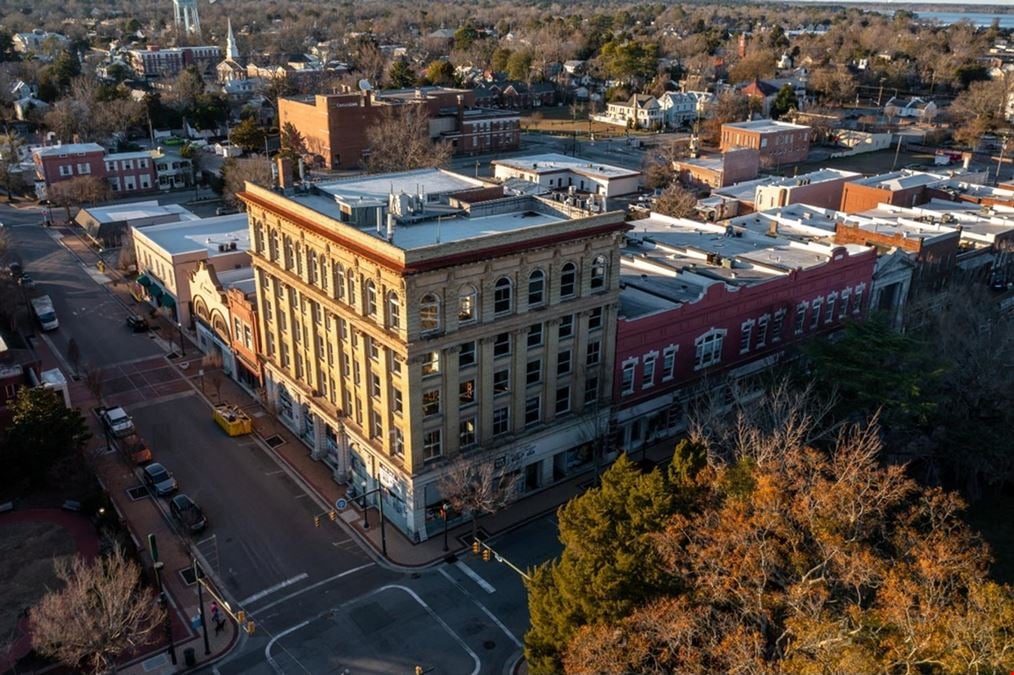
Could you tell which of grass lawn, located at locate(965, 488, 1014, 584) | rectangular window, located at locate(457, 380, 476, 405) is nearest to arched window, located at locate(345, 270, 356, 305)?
rectangular window, located at locate(457, 380, 476, 405)

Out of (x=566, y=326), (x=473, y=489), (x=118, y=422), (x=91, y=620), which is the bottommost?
(x=118, y=422)

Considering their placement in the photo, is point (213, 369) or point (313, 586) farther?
point (213, 369)

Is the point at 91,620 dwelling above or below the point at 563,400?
below

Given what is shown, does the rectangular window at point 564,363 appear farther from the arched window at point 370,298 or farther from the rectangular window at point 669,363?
the arched window at point 370,298

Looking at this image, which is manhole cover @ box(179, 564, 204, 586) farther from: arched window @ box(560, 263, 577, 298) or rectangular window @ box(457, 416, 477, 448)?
arched window @ box(560, 263, 577, 298)

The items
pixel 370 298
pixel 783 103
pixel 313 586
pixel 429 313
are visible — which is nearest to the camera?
pixel 429 313

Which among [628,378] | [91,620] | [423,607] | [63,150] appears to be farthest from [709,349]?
[63,150]

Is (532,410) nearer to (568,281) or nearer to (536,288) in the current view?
(536,288)
